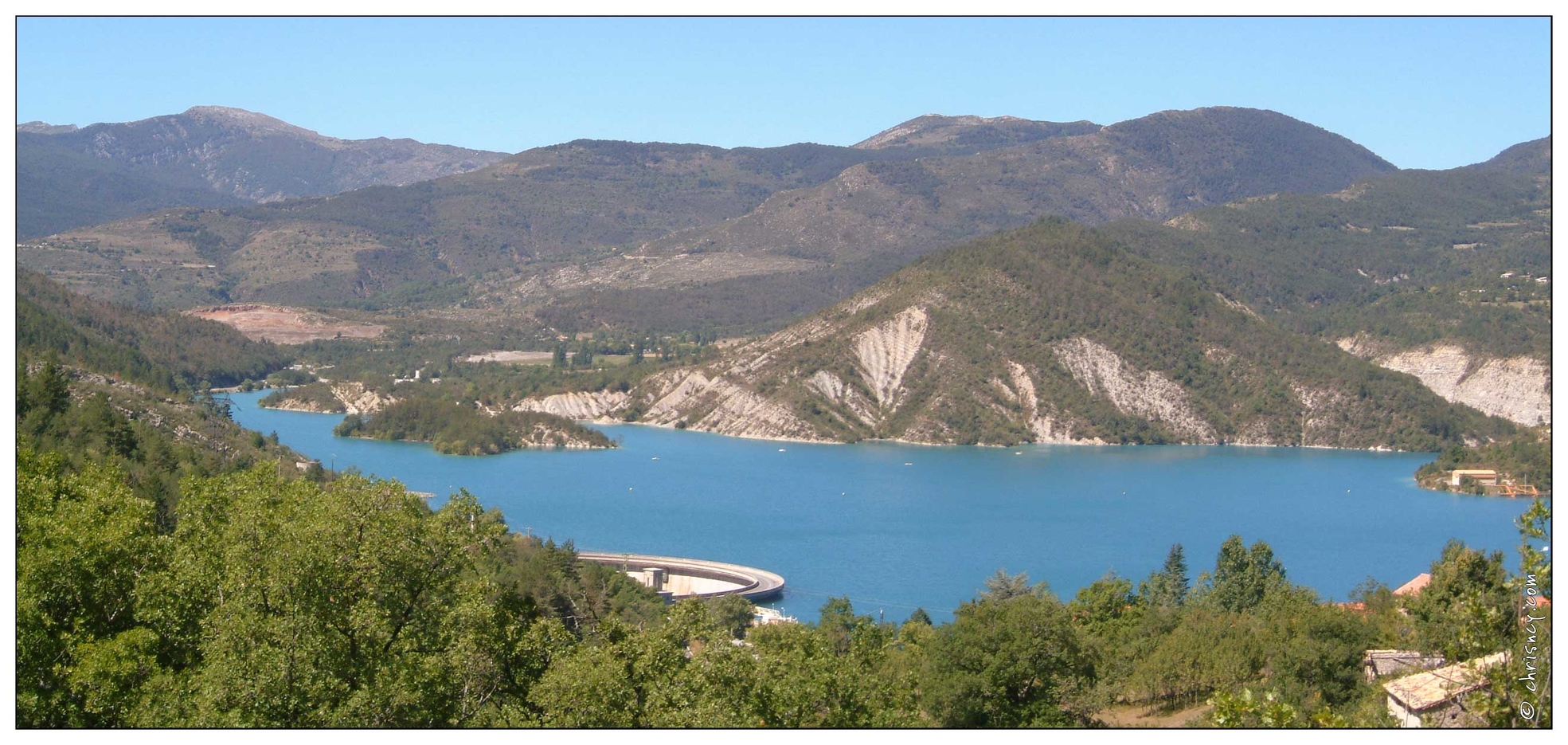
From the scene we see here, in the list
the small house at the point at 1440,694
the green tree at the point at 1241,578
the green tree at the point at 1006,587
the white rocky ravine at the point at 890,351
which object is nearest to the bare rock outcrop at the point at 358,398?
the white rocky ravine at the point at 890,351

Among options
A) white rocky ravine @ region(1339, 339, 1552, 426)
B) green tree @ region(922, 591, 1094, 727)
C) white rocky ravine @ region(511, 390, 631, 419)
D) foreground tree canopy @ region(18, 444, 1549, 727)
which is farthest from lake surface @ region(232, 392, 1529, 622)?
foreground tree canopy @ region(18, 444, 1549, 727)

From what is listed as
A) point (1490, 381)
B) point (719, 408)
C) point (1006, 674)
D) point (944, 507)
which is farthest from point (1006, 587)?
point (1490, 381)

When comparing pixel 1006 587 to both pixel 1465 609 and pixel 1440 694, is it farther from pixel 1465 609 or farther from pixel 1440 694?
pixel 1465 609

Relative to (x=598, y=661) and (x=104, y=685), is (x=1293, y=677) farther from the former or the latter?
(x=104, y=685)

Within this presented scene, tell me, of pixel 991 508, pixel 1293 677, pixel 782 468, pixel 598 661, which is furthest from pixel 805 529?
pixel 598 661

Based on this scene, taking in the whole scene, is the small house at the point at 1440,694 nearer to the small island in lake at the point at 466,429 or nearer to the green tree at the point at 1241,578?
the green tree at the point at 1241,578

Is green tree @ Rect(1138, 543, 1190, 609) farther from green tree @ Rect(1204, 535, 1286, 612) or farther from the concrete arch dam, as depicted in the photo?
the concrete arch dam
